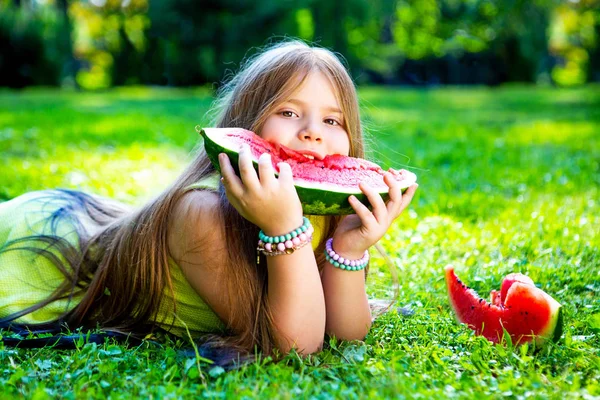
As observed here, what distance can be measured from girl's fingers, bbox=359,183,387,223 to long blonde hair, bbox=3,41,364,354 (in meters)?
0.48

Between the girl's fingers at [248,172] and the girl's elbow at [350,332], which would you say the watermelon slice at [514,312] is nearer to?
the girl's elbow at [350,332]

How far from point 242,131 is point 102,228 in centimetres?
137

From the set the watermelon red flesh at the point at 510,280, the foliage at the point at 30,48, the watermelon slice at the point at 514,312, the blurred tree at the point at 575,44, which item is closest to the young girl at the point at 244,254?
the watermelon slice at the point at 514,312

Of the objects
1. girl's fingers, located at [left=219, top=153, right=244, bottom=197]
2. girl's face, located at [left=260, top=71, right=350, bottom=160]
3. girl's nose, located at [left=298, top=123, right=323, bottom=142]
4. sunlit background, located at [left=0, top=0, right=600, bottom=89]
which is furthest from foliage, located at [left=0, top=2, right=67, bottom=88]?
girl's fingers, located at [left=219, top=153, right=244, bottom=197]

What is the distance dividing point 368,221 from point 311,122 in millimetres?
509

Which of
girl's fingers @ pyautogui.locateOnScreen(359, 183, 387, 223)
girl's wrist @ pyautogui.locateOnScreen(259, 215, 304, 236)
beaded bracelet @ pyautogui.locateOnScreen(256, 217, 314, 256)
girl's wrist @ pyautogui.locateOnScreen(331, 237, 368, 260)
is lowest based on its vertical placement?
girl's wrist @ pyautogui.locateOnScreen(331, 237, 368, 260)

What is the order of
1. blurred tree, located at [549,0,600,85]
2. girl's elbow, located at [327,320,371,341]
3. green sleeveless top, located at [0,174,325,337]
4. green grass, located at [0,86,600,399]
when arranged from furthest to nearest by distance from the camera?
1. blurred tree, located at [549,0,600,85]
2. green sleeveless top, located at [0,174,325,337]
3. girl's elbow, located at [327,320,371,341]
4. green grass, located at [0,86,600,399]

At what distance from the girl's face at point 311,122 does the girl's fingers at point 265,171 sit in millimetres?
395

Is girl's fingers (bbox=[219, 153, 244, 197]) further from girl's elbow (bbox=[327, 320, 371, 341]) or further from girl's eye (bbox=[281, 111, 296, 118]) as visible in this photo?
girl's elbow (bbox=[327, 320, 371, 341])

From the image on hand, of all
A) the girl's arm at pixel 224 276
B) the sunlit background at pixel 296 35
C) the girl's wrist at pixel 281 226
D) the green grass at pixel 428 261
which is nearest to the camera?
the green grass at pixel 428 261

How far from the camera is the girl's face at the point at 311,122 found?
110 inches

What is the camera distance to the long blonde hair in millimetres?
2693

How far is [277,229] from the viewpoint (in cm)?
248

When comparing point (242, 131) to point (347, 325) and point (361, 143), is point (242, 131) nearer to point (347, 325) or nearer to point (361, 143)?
point (361, 143)
